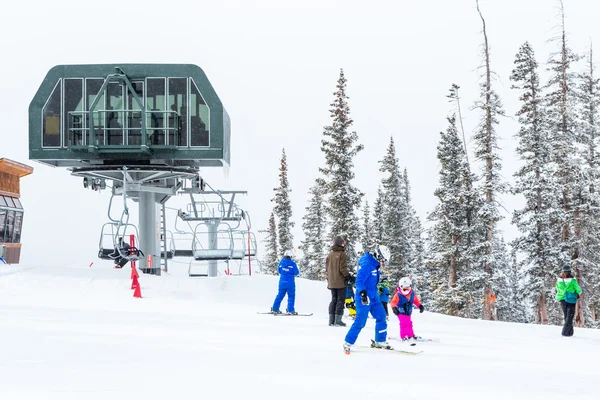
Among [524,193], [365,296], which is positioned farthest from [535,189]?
[365,296]

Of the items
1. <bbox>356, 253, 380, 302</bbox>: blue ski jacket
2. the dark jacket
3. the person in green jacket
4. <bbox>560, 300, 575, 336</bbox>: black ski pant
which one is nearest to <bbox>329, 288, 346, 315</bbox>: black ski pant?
the dark jacket

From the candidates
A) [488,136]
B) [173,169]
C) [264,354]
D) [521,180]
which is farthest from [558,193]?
[264,354]

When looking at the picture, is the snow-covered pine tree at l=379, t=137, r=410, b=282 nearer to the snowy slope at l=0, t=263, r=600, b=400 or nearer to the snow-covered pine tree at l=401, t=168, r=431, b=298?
A: the snow-covered pine tree at l=401, t=168, r=431, b=298

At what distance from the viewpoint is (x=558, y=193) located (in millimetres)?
36750

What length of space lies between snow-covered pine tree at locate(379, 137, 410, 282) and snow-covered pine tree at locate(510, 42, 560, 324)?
15.1 m

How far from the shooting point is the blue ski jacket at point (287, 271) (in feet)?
55.8

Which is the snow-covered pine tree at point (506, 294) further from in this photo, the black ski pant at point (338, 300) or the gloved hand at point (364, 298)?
the gloved hand at point (364, 298)

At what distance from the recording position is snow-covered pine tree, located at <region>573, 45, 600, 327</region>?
35281 mm

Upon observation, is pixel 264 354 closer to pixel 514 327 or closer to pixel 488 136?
pixel 514 327

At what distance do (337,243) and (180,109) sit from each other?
15.2m

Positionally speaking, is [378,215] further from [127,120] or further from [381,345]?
[381,345]

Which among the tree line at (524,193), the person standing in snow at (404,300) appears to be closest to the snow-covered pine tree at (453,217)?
the tree line at (524,193)

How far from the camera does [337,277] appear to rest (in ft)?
47.9

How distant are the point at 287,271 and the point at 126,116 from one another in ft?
41.0
